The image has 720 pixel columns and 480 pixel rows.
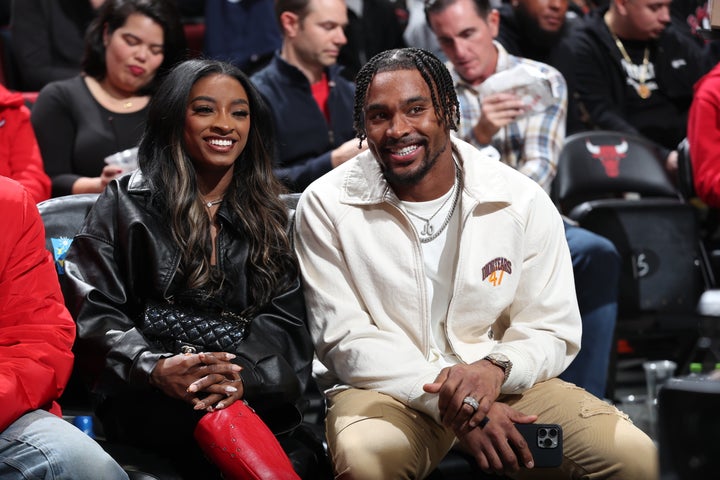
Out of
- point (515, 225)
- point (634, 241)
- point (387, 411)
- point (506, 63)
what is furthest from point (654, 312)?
point (387, 411)

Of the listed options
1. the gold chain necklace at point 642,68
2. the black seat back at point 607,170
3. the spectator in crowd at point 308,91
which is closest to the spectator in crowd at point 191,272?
the spectator in crowd at point 308,91

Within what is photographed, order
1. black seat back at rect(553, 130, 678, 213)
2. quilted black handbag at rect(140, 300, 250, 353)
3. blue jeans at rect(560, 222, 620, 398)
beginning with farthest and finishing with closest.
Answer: black seat back at rect(553, 130, 678, 213), blue jeans at rect(560, 222, 620, 398), quilted black handbag at rect(140, 300, 250, 353)

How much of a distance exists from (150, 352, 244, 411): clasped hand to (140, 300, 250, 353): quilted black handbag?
0.45ft

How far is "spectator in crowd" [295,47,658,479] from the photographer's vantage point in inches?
126

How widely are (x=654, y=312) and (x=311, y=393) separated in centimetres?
182

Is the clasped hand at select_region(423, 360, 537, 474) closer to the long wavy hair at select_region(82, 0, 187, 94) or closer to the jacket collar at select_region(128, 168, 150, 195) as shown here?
the jacket collar at select_region(128, 168, 150, 195)

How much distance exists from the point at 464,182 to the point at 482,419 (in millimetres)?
799

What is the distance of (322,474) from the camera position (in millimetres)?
3248

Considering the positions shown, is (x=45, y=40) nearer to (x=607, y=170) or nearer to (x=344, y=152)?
(x=344, y=152)

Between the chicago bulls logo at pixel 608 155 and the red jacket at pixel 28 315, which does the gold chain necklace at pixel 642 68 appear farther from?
the red jacket at pixel 28 315

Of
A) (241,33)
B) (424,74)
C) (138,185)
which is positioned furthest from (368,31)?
(138,185)

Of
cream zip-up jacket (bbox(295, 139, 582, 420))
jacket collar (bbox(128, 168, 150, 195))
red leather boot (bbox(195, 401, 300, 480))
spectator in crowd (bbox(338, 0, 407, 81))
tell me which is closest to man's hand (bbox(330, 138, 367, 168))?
cream zip-up jacket (bbox(295, 139, 582, 420))

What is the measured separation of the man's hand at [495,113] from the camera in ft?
15.1

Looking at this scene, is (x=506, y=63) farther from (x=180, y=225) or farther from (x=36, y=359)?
(x=36, y=359)
